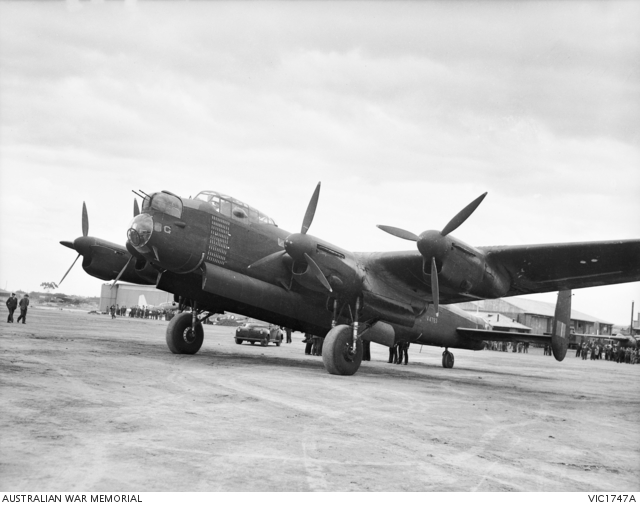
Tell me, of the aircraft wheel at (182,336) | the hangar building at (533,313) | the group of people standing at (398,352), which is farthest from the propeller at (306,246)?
the hangar building at (533,313)

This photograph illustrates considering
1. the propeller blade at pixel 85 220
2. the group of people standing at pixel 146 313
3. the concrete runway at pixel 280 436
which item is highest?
the propeller blade at pixel 85 220

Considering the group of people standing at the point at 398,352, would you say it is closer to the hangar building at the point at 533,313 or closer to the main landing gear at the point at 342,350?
the main landing gear at the point at 342,350

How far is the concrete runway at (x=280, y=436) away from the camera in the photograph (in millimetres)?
4848

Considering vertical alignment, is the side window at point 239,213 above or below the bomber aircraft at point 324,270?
above

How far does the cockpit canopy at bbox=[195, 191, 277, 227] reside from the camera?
15.3 meters

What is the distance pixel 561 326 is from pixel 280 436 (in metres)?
13.1

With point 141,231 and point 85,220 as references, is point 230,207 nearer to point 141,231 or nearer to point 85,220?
point 141,231

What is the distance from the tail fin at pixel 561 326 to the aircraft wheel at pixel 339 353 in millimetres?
6513

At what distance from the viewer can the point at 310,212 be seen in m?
14.8

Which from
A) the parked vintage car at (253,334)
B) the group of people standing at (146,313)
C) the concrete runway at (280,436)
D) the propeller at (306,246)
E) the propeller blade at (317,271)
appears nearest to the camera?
the concrete runway at (280,436)

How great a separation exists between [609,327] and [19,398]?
100792 mm
